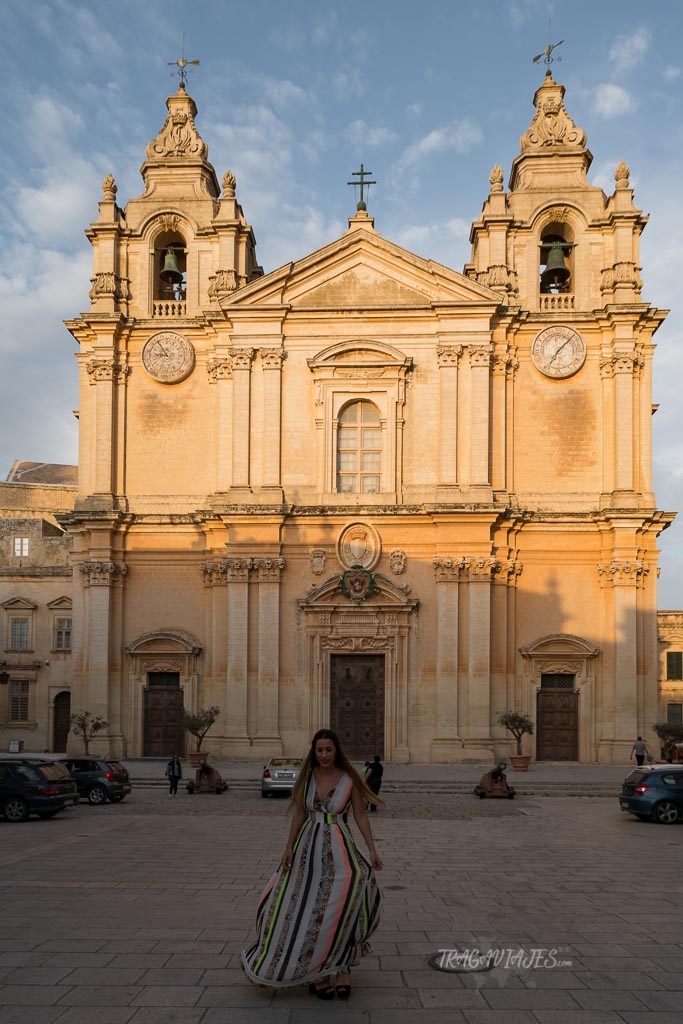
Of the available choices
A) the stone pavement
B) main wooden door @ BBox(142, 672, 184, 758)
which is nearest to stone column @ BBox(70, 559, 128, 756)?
main wooden door @ BBox(142, 672, 184, 758)

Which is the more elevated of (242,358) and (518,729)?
(242,358)

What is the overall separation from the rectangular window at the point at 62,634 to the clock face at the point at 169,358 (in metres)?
16.2

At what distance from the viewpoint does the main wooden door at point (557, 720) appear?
3472 centimetres

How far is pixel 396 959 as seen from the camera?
32.3 ft

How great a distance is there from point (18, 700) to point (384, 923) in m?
38.7

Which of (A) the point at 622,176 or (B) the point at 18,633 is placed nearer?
(A) the point at 622,176

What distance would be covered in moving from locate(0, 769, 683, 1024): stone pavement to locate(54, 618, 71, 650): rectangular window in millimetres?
27034

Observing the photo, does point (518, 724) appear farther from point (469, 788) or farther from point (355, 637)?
point (355, 637)

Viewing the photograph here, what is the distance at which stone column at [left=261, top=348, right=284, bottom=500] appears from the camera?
3481 centimetres

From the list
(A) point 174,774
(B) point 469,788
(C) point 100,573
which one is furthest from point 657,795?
(C) point 100,573

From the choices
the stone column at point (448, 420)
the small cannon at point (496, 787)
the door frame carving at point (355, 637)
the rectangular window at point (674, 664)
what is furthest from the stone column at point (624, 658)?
the rectangular window at point (674, 664)

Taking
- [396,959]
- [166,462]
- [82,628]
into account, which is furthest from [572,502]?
[396,959]

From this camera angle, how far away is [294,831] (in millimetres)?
8430

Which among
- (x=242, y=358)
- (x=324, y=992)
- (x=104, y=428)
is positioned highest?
(x=242, y=358)
